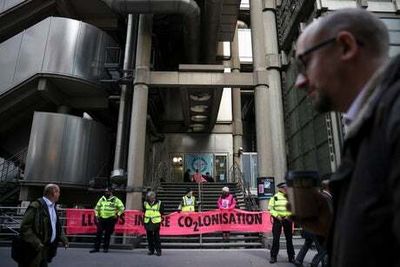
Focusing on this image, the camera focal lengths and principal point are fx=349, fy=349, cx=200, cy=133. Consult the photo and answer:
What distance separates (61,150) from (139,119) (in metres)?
4.42

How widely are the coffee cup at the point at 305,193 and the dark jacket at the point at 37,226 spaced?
13.8ft

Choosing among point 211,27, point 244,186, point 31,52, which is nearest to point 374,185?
point 211,27

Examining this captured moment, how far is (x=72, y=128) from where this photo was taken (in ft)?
57.0

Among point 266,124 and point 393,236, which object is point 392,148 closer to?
point 393,236

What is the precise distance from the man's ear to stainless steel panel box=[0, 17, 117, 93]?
17.3m

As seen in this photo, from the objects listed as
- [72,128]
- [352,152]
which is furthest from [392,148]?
[72,128]

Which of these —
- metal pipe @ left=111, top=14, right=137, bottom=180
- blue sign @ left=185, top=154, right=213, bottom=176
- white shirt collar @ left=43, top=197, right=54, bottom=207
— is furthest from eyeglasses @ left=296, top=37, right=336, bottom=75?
blue sign @ left=185, top=154, right=213, bottom=176

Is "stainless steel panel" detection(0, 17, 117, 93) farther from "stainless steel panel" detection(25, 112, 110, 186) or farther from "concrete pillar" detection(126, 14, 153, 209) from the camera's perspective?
"concrete pillar" detection(126, 14, 153, 209)

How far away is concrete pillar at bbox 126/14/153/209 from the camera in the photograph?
1466 centimetres

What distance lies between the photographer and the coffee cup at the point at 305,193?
4.99 feet

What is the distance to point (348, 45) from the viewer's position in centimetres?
122

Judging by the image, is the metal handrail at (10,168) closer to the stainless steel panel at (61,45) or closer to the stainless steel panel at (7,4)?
the stainless steel panel at (61,45)

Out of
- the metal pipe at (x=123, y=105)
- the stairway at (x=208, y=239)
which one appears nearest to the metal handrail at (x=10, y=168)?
the metal pipe at (x=123, y=105)

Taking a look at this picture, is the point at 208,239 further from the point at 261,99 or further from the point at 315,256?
the point at 261,99
